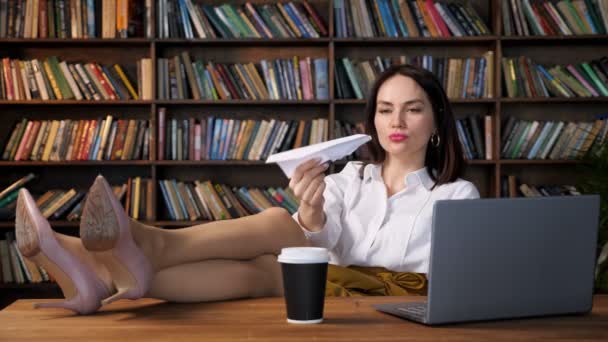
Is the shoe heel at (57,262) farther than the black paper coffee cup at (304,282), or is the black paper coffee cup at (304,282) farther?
the shoe heel at (57,262)

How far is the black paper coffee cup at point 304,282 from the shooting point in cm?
126

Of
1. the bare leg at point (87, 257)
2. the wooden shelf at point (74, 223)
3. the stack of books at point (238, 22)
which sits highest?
the stack of books at point (238, 22)

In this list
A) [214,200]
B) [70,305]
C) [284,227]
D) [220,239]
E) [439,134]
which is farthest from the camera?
[214,200]

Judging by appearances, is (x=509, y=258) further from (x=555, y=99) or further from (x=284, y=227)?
(x=555, y=99)

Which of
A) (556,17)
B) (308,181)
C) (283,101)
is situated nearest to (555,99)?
(556,17)

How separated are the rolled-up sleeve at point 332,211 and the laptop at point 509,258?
32.4 inches

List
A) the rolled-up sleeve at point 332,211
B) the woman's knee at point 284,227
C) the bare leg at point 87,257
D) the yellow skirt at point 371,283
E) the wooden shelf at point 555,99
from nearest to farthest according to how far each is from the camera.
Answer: the bare leg at point 87,257
the woman's knee at point 284,227
the yellow skirt at point 371,283
the rolled-up sleeve at point 332,211
the wooden shelf at point 555,99

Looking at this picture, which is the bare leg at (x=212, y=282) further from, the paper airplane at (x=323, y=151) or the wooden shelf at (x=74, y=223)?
the wooden shelf at (x=74, y=223)

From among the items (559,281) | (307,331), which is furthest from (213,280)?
(559,281)

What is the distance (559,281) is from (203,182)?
286cm

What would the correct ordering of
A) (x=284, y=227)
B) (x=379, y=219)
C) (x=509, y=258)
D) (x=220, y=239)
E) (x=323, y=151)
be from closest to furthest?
1. (x=509, y=258)
2. (x=323, y=151)
3. (x=220, y=239)
4. (x=284, y=227)
5. (x=379, y=219)

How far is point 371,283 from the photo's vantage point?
1.93 meters

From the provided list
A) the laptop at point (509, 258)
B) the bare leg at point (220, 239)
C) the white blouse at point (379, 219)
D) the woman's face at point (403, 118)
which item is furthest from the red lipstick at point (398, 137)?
the laptop at point (509, 258)

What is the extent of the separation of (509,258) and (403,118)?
115cm
